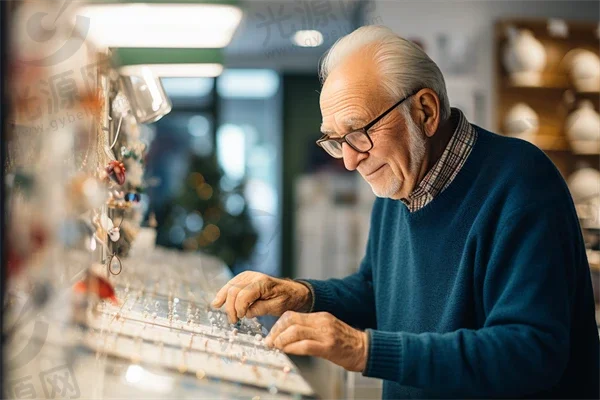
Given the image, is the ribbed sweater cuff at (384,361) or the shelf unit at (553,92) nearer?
the ribbed sweater cuff at (384,361)

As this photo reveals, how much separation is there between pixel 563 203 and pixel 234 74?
6.56 m

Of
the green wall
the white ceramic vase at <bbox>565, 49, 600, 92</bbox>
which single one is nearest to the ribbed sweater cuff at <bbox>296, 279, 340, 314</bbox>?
the white ceramic vase at <bbox>565, 49, 600, 92</bbox>

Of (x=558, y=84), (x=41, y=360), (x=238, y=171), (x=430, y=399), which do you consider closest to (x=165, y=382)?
(x=41, y=360)

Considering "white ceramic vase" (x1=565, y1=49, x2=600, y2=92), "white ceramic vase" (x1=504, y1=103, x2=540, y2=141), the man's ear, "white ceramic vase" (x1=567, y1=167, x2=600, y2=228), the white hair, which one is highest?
"white ceramic vase" (x1=565, y1=49, x2=600, y2=92)

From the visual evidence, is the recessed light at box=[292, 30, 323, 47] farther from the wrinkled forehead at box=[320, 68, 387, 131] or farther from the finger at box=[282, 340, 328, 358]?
the finger at box=[282, 340, 328, 358]

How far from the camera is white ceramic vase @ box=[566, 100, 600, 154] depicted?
178 inches

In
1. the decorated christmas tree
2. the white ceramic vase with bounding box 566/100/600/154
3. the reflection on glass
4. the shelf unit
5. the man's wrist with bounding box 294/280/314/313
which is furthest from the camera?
the reflection on glass

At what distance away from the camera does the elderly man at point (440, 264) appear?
1.13m

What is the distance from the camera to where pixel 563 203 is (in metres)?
1.28

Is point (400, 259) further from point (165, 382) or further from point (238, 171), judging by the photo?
point (238, 171)

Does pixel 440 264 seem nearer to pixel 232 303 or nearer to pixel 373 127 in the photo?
pixel 373 127

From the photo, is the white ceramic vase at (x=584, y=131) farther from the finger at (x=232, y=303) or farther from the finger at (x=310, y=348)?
the finger at (x=310, y=348)

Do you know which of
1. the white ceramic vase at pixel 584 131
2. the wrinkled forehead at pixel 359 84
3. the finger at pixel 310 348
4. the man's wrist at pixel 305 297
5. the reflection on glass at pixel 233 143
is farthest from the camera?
the reflection on glass at pixel 233 143

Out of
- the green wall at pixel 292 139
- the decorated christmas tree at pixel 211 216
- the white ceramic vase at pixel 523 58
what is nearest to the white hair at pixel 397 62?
the white ceramic vase at pixel 523 58
